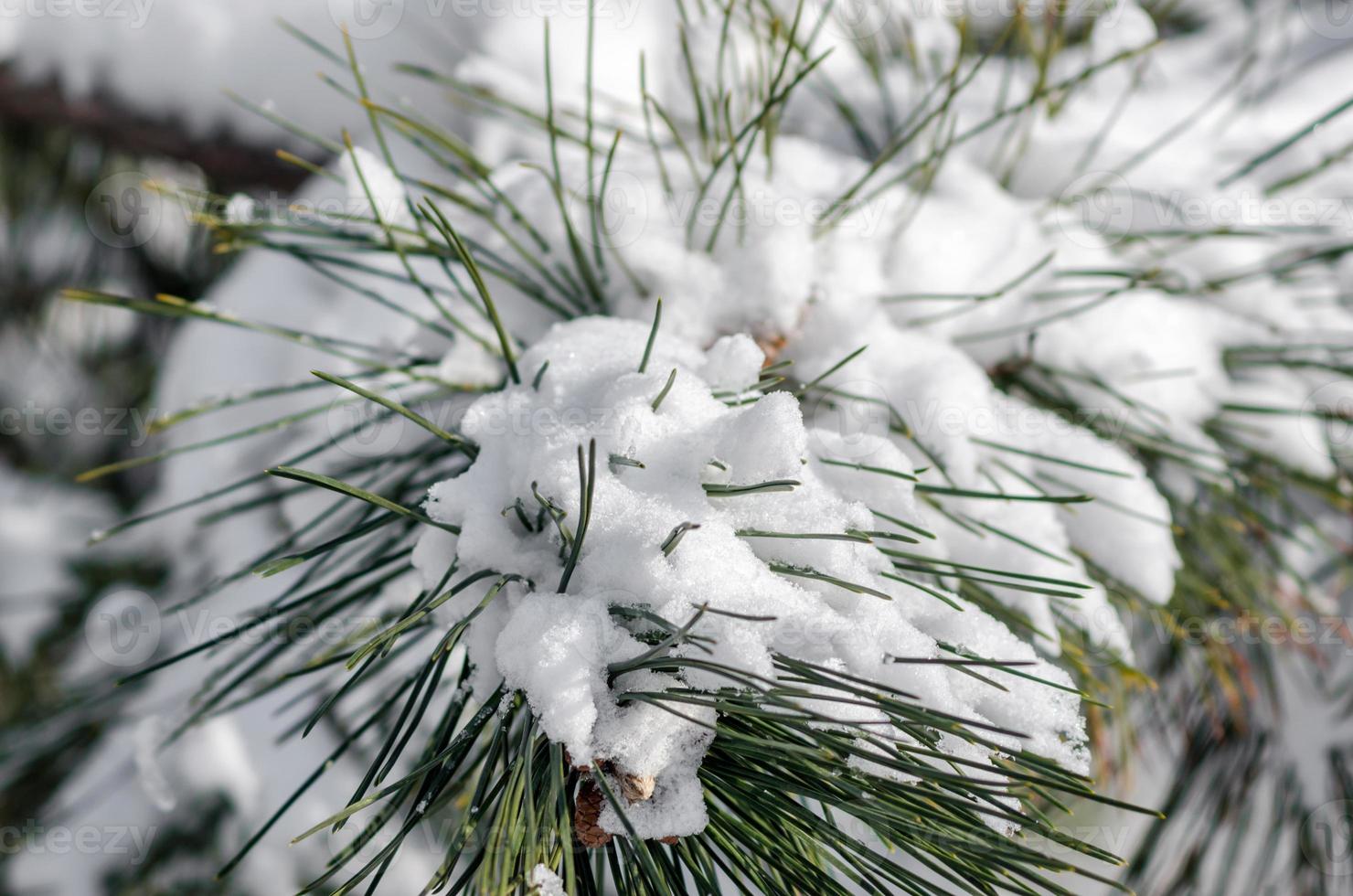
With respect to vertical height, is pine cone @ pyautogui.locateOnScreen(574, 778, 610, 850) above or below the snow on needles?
below

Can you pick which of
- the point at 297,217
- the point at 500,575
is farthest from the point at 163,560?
the point at 500,575

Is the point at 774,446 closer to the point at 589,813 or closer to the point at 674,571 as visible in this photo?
the point at 674,571

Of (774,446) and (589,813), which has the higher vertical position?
(774,446)

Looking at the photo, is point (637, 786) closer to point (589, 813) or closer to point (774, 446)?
point (589, 813)

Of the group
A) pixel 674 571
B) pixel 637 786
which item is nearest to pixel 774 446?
pixel 674 571

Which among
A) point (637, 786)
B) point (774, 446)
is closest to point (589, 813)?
point (637, 786)

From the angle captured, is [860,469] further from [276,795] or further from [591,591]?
[276,795]

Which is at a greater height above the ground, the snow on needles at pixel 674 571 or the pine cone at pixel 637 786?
the snow on needles at pixel 674 571

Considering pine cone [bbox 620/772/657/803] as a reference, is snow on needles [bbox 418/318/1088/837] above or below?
above

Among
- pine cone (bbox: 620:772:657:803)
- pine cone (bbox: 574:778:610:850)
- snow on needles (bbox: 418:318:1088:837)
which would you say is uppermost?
snow on needles (bbox: 418:318:1088:837)
